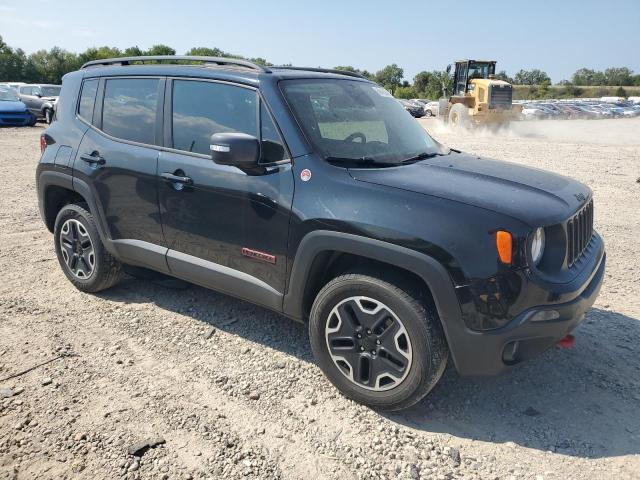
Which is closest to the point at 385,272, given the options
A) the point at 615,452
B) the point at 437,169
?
the point at 437,169

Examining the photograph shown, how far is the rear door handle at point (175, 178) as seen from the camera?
12.0 ft

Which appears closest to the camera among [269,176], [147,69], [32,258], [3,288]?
[269,176]

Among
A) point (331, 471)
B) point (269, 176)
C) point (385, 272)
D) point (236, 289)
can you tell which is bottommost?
point (331, 471)

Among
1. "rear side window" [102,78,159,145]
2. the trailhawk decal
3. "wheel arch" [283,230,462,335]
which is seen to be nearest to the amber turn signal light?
"wheel arch" [283,230,462,335]

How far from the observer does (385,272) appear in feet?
9.89

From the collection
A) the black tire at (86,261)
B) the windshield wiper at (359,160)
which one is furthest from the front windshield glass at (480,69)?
the windshield wiper at (359,160)

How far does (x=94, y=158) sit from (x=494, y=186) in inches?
123

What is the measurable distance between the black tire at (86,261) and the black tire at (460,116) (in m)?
21.3

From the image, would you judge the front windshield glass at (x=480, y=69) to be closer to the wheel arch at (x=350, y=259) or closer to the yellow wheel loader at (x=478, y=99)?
the yellow wheel loader at (x=478, y=99)

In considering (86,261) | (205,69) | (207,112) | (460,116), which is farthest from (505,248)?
(460,116)

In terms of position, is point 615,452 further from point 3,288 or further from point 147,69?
point 3,288

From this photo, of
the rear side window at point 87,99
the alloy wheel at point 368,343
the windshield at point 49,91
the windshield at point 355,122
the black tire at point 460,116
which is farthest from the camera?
the windshield at point 49,91

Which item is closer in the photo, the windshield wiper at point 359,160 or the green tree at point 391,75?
the windshield wiper at point 359,160

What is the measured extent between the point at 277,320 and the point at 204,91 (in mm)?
1872
